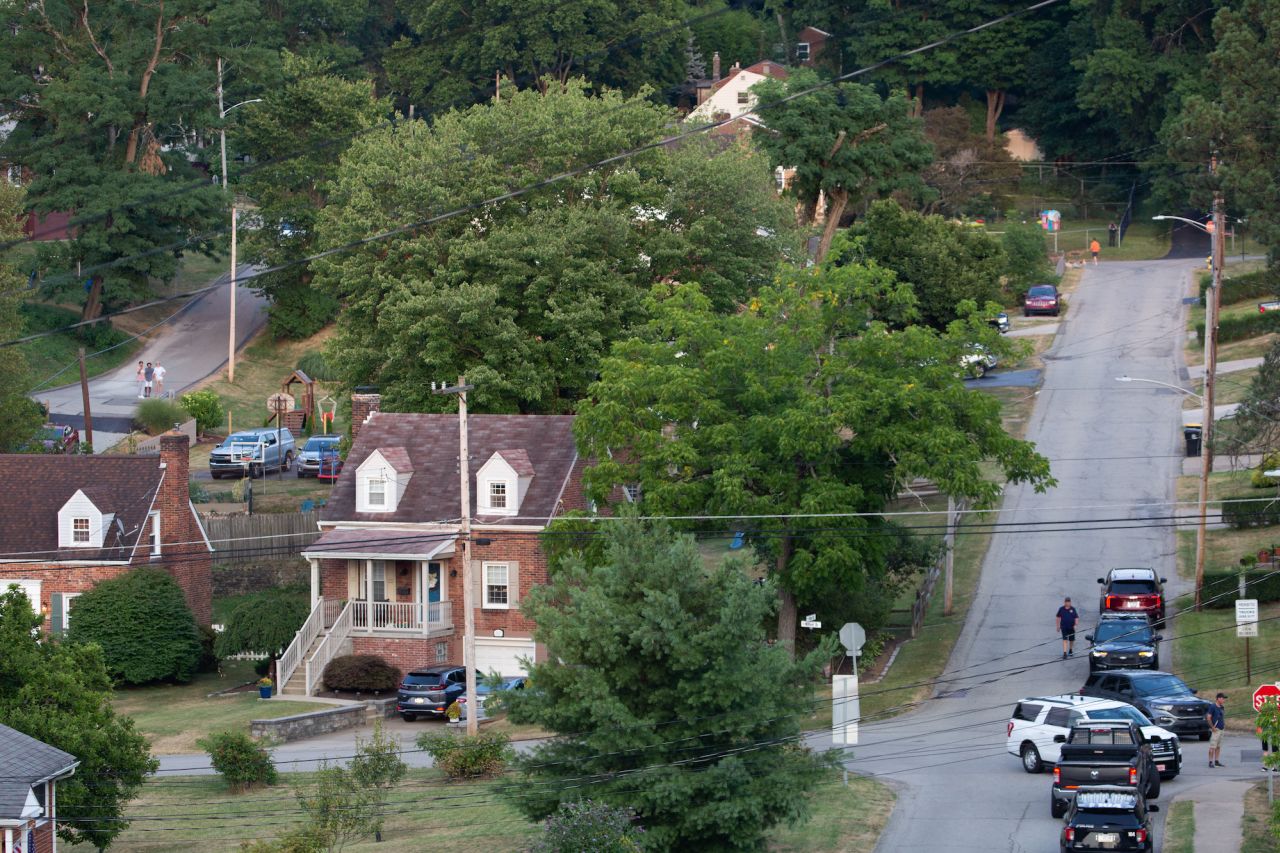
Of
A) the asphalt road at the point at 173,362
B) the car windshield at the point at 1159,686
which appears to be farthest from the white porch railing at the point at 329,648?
the asphalt road at the point at 173,362

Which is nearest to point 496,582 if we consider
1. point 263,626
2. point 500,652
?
point 500,652

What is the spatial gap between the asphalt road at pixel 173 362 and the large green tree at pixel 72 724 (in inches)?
1542

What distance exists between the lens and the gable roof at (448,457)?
47688 mm

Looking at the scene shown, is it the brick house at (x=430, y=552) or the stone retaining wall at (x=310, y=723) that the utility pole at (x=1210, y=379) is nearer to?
the brick house at (x=430, y=552)

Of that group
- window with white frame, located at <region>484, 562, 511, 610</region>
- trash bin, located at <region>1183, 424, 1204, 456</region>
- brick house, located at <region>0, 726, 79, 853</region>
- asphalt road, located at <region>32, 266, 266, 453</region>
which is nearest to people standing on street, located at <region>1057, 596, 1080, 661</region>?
window with white frame, located at <region>484, 562, 511, 610</region>

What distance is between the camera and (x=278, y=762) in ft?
123

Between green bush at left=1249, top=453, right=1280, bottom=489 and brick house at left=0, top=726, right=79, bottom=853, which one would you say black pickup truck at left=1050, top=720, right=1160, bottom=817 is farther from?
green bush at left=1249, top=453, right=1280, bottom=489

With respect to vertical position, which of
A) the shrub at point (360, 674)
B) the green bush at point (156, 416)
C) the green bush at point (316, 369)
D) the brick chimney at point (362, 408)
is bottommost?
the shrub at point (360, 674)

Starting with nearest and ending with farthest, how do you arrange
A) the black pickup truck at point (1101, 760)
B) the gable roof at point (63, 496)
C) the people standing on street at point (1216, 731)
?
the black pickup truck at point (1101, 760) < the people standing on street at point (1216, 731) < the gable roof at point (63, 496)

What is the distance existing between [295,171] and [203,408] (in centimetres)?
1829

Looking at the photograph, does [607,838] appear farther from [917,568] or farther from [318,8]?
[318,8]

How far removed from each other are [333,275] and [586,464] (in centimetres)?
1769

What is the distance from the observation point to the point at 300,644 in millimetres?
46719

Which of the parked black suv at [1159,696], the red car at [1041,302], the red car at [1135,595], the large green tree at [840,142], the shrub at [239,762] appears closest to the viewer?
the shrub at [239,762]
